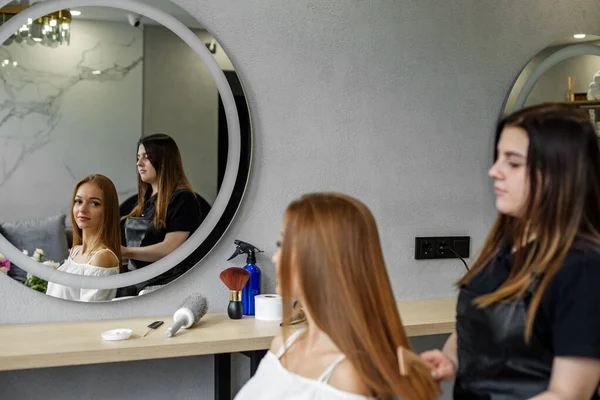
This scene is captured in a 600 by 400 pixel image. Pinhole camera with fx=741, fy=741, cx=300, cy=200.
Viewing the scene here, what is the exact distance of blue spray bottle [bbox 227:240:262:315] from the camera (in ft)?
8.32

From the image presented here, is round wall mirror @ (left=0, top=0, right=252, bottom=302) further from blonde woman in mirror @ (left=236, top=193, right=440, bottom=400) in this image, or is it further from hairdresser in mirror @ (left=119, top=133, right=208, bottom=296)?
blonde woman in mirror @ (left=236, top=193, right=440, bottom=400)

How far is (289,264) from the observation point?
4.89 feet

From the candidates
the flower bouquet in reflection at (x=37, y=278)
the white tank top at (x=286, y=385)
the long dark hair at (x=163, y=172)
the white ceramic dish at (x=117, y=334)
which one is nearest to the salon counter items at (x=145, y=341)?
the white ceramic dish at (x=117, y=334)

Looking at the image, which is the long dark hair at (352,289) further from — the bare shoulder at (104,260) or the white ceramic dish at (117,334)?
the bare shoulder at (104,260)

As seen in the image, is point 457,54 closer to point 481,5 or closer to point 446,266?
point 481,5

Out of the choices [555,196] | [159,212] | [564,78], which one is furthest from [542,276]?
[564,78]

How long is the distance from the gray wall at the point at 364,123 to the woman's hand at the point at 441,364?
3.58ft

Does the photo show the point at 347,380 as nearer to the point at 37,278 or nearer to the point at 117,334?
the point at 117,334

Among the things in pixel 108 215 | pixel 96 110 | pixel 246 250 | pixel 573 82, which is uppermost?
pixel 573 82

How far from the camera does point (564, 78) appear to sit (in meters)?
3.08

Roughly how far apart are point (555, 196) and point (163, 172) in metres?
1.39

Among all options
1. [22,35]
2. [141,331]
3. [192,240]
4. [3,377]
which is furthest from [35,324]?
[22,35]

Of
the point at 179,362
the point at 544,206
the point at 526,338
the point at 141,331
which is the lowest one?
the point at 179,362

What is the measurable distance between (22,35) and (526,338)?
5.72 ft
